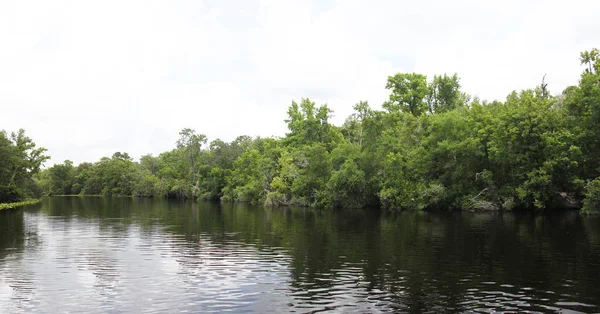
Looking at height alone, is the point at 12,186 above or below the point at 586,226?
above

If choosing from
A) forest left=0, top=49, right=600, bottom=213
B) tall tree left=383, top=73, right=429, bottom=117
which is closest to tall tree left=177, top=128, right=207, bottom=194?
forest left=0, top=49, right=600, bottom=213

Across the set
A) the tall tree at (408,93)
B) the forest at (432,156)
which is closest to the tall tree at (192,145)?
the forest at (432,156)

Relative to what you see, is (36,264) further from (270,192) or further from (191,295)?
(270,192)

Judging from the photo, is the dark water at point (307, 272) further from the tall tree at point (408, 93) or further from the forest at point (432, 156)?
the tall tree at point (408, 93)

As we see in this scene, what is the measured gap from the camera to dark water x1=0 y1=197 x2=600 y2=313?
15.2 metres

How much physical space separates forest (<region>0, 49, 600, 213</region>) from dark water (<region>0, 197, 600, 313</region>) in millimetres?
21797

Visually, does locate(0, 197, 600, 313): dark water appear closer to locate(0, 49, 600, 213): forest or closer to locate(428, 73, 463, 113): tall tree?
locate(0, 49, 600, 213): forest

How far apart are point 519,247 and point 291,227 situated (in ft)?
67.7

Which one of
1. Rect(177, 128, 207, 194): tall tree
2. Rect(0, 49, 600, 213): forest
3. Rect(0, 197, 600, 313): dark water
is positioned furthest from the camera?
Rect(177, 128, 207, 194): tall tree

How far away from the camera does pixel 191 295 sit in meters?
16.4

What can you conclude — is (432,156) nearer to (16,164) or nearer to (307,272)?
(307,272)

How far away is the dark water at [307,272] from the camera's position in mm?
15195

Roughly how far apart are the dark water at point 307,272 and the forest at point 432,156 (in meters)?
21.8

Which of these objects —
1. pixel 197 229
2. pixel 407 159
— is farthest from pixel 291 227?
pixel 407 159
